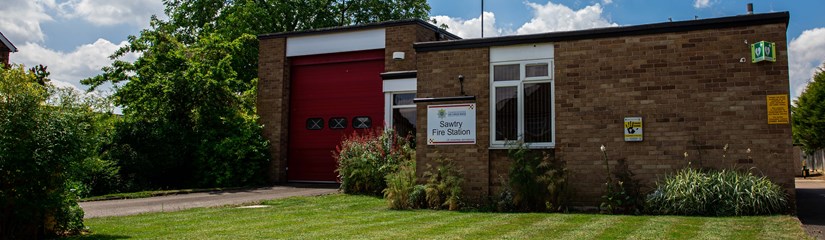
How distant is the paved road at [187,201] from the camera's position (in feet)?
41.8

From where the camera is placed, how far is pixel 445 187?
11953 mm

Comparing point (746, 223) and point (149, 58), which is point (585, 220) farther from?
point (149, 58)

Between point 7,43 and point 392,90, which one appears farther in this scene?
point 7,43

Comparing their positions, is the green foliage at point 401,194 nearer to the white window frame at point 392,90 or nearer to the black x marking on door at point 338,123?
the white window frame at point 392,90

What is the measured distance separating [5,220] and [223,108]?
502 inches

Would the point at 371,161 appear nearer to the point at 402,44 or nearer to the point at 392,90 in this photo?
the point at 392,90

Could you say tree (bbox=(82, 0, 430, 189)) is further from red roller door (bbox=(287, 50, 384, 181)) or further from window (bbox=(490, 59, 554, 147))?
window (bbox=(490, 59, 554, 147))

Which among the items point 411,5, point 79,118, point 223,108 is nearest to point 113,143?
point 223,108

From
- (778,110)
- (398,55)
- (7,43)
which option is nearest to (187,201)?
(398,55)

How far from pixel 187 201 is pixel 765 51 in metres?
11.9

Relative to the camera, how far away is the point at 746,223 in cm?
886

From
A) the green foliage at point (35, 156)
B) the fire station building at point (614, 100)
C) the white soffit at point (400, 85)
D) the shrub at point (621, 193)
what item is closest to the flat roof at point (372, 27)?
the white soffit at point (400, 85)

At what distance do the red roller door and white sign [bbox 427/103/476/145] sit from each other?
717 centimetres

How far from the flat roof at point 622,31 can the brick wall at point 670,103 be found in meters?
0.10
